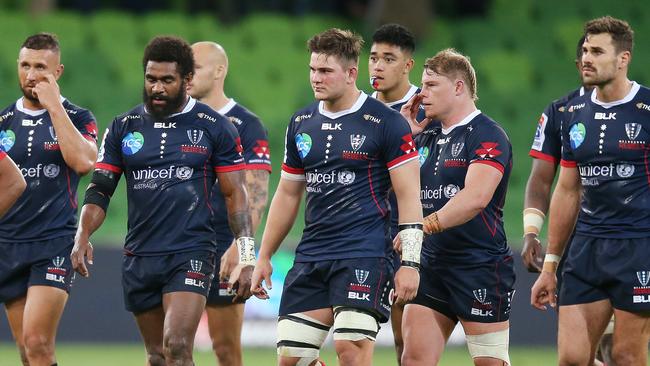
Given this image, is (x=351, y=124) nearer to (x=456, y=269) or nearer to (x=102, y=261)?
(x=456, y=269)

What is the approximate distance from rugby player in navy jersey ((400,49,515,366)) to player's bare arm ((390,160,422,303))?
17.8 inches

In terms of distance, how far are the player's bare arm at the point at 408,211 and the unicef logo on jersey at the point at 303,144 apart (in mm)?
598

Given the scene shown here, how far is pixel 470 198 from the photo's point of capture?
8.46m

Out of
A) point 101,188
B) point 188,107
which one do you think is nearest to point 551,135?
point 188,107

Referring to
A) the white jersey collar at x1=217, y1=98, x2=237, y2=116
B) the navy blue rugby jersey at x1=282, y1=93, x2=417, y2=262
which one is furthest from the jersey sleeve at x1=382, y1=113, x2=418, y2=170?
the white jersey collar at x1=217, y1=98, x2=237, y2=116

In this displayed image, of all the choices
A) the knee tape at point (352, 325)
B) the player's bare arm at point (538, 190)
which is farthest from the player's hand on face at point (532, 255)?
the knee tape at point (352, 325)

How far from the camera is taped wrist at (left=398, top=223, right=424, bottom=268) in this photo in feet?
26.6

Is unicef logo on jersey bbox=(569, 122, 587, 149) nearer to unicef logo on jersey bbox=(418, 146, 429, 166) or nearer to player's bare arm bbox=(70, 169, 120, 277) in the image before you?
unicef logo on jersey bbox=(418, 146, 429, 166)

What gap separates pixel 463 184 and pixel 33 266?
10.5ft

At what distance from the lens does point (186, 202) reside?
8.56 m

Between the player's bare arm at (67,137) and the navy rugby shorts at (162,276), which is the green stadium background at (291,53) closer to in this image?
the player's bare arm at (67,137)

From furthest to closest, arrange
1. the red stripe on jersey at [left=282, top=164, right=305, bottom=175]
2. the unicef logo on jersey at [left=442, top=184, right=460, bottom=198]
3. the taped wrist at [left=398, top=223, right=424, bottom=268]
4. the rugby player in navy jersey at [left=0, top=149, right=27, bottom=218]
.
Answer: the unicef logo on jersey at [left=442, top=184, right=460, bottom=198]
the red stripe on jersey at [left=282, top=164, right=305, bottom=175]
the taped wrist at [left=398, top=223, right=424, bottom=268]
the rugby player in navy jersey at [left=0, top=149, right=27, bottom=218]

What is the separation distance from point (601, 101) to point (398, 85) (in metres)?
1.83

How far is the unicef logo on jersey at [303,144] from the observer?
27.7 feet
